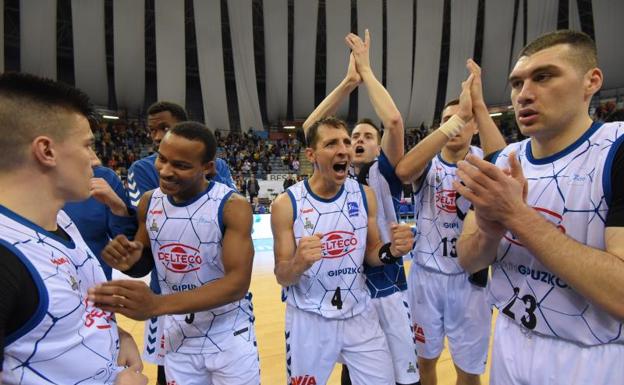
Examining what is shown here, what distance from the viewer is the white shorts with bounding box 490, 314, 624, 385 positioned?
1.47 metres

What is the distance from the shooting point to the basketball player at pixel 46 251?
1.14m

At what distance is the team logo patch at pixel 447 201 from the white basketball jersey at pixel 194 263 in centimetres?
167

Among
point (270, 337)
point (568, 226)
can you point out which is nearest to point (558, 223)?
point (568, 226)

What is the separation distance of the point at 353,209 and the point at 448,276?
971 millimetres

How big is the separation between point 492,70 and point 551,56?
25.6m

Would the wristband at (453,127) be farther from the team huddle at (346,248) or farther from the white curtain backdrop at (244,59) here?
the white curtain backdrop at (244,59)

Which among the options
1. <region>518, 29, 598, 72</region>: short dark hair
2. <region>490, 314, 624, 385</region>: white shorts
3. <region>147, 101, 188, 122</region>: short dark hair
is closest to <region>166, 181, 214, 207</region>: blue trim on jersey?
<region>147, 101, 188, 122</region>: short dark hair

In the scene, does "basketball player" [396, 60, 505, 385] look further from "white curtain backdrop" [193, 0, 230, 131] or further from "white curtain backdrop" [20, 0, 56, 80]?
"white curtain backdrop" [20, 0, 56, 80]

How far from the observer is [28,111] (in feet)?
4.29

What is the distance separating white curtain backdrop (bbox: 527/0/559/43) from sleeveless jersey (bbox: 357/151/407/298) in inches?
906

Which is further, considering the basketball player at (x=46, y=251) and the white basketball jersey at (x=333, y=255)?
the white basketball jersey at (x=333, y=255)

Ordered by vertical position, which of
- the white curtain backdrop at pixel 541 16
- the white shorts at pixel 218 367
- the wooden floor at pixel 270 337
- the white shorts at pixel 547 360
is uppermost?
the white curtain backdrop at pixel 541 16

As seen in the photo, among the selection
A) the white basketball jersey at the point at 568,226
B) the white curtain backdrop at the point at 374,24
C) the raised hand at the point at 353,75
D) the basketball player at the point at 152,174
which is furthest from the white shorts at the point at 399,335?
the white curtain backdrop at the point at 374,24

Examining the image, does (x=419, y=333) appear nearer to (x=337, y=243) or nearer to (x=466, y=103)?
(x=337, y=243)
